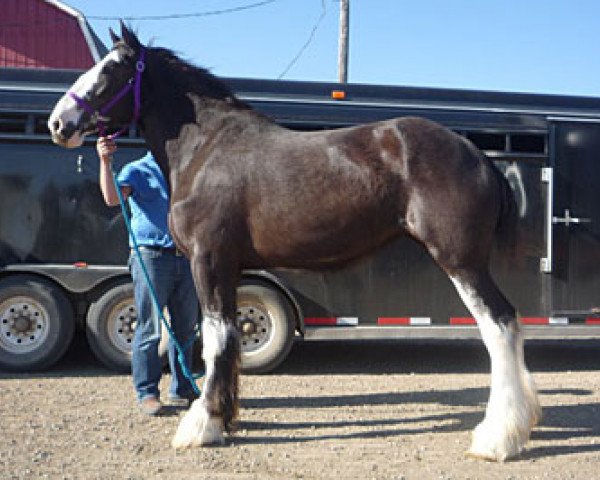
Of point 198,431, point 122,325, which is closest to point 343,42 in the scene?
point 122,325

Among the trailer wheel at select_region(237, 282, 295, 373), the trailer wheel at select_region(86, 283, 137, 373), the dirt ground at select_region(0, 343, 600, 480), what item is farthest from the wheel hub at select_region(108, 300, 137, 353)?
the trailer wheel at select_region(237, 282, 295, 373)

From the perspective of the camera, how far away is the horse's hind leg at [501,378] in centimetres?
427

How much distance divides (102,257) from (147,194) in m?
2.08

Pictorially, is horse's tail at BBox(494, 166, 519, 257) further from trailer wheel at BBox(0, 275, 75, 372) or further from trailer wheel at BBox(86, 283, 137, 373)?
trailer wheel at BBox(0, 275, 75, 372)

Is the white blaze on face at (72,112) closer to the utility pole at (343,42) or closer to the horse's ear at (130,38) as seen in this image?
the horse's ear at (130,38)

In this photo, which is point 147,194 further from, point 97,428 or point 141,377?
point 97,428

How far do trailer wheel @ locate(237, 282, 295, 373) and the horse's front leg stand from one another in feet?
8.14

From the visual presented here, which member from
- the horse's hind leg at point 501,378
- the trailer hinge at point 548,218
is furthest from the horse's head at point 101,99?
the trailer hinge at point 548,218

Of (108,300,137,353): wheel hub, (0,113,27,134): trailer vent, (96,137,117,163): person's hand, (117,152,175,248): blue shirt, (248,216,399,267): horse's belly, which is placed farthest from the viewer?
(108,300,137,353): wheel hub

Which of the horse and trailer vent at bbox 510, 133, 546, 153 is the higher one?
trailer vent at bbox 510, 133, 546, 153

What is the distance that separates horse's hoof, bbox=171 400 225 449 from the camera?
4.43 m

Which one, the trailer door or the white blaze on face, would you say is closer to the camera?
the white blaze on face

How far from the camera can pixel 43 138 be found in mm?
6945

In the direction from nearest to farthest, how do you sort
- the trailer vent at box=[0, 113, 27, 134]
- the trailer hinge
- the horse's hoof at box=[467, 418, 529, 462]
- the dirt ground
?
the dirt ground
the horse's hoof at box=[467, 418, 529, 462]
the trailer vent at box=[0, 113, 27, 134]
the trailer hinge
